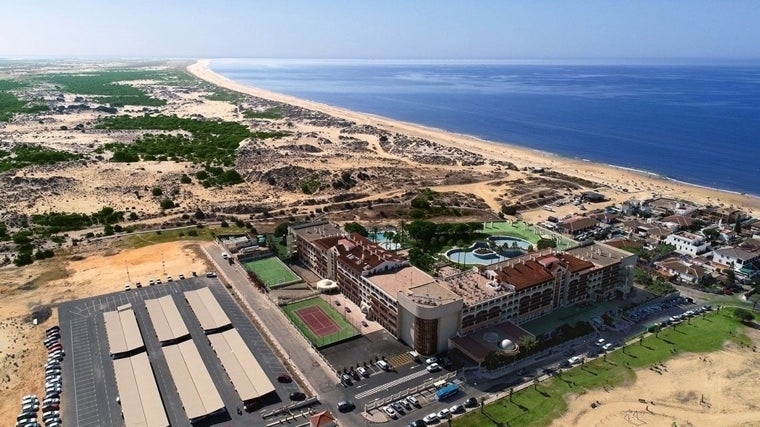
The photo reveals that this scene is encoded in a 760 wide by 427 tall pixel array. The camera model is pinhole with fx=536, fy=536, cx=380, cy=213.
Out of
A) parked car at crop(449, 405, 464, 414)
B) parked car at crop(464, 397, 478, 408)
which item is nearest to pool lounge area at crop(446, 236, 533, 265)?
parked car at crop(464, 397, 478, 408)

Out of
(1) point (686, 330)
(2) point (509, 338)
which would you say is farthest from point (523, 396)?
(1) point (686, 330)

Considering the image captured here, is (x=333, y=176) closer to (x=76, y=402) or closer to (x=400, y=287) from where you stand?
(x=400, y=287)

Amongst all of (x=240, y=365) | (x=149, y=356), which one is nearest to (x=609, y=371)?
(x=240, y=365)

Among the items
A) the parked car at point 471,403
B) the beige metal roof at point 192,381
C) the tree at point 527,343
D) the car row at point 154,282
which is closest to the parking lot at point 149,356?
the beige metal roof at point 192,381

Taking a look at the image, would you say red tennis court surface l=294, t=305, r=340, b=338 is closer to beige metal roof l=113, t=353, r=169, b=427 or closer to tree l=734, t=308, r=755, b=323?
beige metal roof l=113, t=353, r=169, b=427

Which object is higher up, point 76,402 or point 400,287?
point 400,287

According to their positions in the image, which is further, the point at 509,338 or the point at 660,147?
the point at 660,147

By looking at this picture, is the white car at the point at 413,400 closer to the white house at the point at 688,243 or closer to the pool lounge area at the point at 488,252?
the pool lounge area at the point at 488,252
